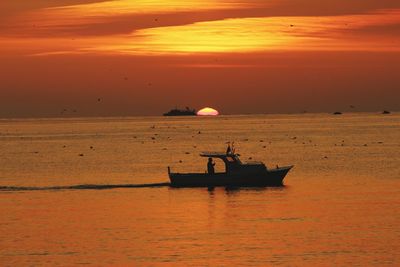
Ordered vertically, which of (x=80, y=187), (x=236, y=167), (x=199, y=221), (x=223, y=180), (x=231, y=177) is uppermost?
(x=236, y=167)

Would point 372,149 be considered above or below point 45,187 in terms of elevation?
above

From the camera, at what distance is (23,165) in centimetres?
11519

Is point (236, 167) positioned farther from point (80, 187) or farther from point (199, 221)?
point (199, 221)

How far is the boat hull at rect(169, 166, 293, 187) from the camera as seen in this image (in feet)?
240

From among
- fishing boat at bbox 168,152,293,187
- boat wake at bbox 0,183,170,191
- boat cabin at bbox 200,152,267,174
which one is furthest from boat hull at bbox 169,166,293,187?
boat wake at bbox 0,183,170,191

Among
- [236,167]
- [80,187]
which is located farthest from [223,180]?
[80,187]

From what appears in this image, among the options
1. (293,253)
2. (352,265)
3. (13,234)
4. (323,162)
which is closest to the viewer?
(352,265)

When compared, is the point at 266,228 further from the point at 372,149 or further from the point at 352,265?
the point at 372,149

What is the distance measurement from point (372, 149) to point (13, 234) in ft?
325

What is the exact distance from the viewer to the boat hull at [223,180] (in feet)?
240

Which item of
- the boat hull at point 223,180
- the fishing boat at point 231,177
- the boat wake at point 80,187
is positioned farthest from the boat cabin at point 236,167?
the boat wake at point 80,187

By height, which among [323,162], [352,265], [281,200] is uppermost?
[323,162]

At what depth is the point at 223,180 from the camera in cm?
7319

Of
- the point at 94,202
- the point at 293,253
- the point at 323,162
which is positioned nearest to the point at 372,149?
the point at 323,162
